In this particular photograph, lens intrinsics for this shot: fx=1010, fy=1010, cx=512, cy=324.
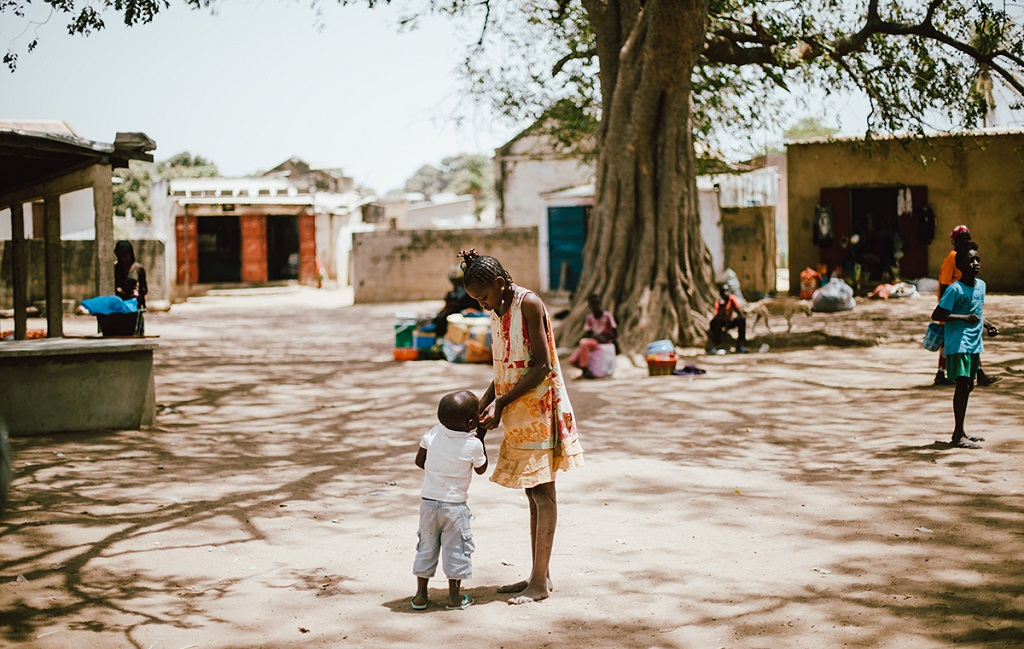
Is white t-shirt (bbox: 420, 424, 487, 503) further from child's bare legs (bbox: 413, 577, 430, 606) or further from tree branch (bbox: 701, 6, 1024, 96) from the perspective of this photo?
tree branch (bbox: 701, 6, 1024, 96)

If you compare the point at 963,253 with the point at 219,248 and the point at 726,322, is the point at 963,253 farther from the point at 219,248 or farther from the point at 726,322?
the point at 219,248

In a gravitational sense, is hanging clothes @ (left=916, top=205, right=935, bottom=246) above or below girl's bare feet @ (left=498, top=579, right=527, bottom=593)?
above

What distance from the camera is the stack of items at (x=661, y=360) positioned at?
11969 mm

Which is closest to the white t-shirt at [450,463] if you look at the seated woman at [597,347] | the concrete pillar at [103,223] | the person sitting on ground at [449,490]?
the person sitting on ground at [449,490]

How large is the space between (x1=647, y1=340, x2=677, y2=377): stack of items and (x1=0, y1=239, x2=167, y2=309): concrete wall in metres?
13.8

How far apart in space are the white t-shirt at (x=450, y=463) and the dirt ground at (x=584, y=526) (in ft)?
1.75

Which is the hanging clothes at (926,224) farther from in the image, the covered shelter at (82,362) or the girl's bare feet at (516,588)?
the girl's bare feet at (516,588)

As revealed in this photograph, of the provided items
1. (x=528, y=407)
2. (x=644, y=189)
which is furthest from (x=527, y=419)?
(x=644, y=189)

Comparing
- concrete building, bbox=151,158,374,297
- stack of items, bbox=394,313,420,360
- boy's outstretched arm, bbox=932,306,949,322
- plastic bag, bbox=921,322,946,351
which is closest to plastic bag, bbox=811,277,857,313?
stack of items, bbox=394,313,420,360

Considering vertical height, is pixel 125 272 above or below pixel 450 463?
above

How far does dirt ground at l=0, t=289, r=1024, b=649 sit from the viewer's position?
14.1ft

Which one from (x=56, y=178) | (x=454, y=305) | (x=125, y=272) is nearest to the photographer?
(x=56, y=178)

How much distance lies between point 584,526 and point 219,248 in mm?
32475

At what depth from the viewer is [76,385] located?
8.62m
